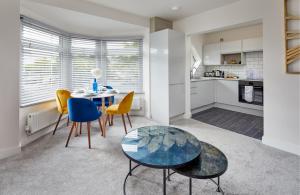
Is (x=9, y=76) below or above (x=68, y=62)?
below

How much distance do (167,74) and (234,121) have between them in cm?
191

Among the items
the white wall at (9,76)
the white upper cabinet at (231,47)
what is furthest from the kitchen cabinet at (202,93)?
the white wall at (9,76)

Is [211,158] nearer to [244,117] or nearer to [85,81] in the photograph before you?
[244,117]

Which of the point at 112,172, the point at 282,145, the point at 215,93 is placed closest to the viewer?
the point at 112,172

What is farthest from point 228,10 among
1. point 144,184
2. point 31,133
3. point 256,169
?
point 31,133

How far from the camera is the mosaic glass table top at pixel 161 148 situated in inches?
54.3

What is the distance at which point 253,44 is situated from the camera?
459 centimetres

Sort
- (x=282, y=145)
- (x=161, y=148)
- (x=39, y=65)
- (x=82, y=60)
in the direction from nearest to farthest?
1. (x=161, y=148)
2. (x=282, y=145)
3. (x=39, y=65)
4. (x=82, y=60)

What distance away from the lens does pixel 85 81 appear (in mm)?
4230

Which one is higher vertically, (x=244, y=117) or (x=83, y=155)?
(x=244, y=117)

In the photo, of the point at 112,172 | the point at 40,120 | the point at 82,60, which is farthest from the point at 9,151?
the point at 82,60

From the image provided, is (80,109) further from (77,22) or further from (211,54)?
(211,54)

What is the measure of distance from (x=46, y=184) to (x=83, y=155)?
0.66 meters

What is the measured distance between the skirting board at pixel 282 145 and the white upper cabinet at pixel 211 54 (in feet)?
10.5
